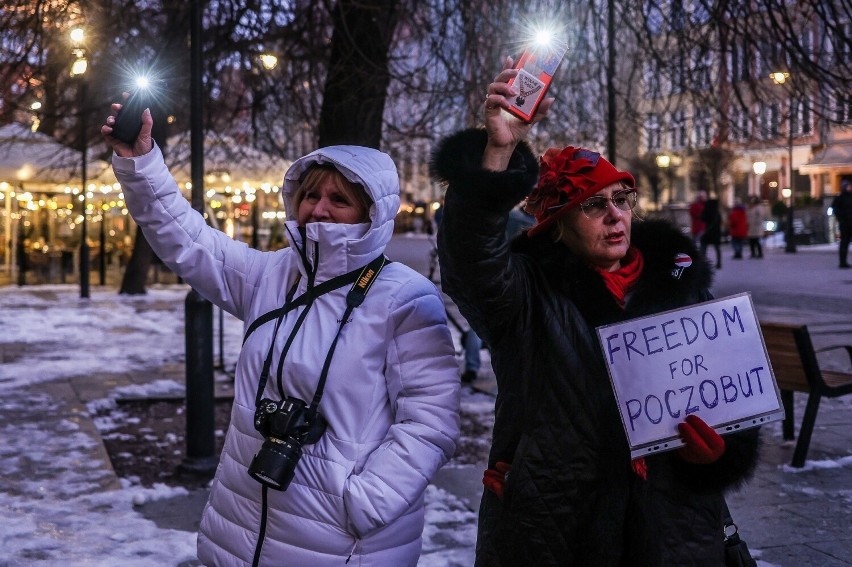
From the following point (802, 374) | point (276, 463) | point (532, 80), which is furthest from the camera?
point (802, 374)

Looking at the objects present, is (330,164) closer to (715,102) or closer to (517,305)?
(517,305)

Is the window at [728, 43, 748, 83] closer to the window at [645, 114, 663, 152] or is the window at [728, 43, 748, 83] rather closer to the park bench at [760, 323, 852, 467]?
the window at [645, 114, 663, 152]

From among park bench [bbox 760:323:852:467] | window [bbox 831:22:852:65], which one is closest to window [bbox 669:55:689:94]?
window [bbox 831:22:852:65]

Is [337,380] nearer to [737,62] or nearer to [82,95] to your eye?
[737,62]

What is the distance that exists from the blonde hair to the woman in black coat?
1.44 feet

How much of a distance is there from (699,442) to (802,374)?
15.0 ft

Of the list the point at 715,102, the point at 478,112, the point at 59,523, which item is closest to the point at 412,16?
the point at 478,112

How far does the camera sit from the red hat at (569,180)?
2.73 metres

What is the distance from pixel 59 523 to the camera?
545 centimetres

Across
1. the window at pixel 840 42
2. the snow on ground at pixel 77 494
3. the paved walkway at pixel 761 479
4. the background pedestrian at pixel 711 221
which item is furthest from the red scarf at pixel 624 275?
the background pedestrian at pixel 711 221

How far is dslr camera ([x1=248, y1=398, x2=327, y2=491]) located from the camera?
8.38 ft

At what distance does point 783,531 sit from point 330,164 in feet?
11.8

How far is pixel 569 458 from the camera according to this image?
258 centimetres

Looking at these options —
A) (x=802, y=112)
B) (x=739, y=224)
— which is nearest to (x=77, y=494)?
(x=802, y=112)
